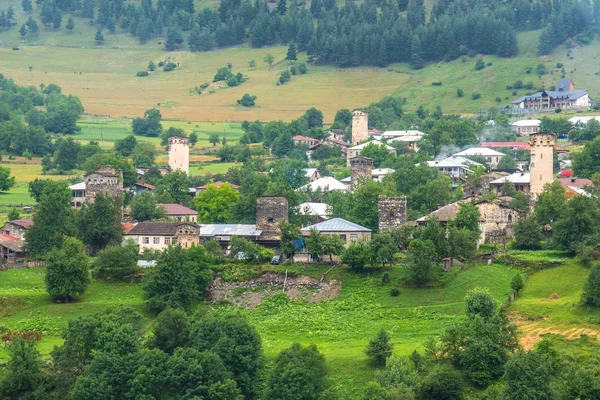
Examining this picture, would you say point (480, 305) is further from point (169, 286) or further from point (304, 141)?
point (304, 141)

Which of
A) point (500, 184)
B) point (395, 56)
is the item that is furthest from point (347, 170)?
point (395, 56)

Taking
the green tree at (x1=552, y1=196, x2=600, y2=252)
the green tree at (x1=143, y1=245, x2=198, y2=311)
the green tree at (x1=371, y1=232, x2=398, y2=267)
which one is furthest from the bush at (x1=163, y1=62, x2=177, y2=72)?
the green tree at (x1=143, y1=245, x2=198, y2=311)

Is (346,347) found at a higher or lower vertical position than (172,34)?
lower

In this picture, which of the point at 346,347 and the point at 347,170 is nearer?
the point at 346,347

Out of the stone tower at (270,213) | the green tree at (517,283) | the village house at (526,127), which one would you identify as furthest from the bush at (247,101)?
the green tree at (517,283)

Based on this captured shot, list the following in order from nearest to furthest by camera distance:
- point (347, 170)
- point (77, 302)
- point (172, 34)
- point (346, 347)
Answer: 1. point (346, 347)
2. point (77, 302)
3. point (347, 170)
4. point (172, 34)

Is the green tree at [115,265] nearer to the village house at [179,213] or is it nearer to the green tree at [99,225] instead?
the green tree at [99,225]

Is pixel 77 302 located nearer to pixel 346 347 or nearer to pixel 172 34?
pixel 346 347

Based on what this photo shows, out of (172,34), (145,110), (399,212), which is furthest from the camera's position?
(172,34)
